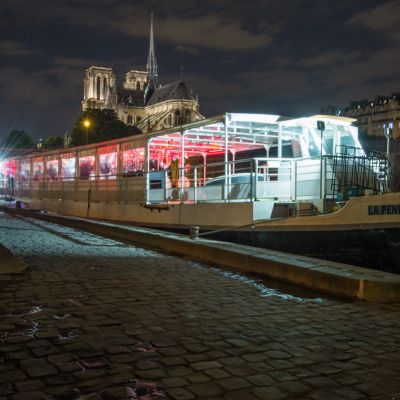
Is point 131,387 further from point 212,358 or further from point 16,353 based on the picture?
point 16,353

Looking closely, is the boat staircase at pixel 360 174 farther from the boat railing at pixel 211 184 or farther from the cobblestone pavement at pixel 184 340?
the cobblestone pavement at pixel 184 340

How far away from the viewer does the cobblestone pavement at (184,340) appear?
12.6 ft

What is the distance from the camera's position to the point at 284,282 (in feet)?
27.6

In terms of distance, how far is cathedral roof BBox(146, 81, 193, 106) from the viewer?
167125 millimetres

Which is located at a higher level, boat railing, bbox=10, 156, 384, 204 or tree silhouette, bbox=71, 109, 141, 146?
tree silhouette, bbox=71, 109, 141, 146

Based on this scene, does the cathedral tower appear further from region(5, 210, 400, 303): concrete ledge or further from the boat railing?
region(5, 210, 400, 303): concrete ledge

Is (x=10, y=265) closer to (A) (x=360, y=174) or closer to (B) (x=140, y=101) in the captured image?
(A) (x=360, y=174)

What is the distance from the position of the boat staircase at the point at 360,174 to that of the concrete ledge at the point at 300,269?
3323 mm

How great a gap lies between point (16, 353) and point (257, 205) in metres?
8.87

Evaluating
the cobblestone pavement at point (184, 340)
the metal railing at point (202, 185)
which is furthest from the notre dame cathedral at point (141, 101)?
the cobblestone pavement at point (184, 340)

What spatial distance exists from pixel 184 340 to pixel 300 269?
142 inches

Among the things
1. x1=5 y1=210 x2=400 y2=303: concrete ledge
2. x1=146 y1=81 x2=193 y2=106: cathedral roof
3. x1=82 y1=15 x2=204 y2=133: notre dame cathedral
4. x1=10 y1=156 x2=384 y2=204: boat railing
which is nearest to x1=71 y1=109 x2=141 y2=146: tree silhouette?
x1=10 y1=156 x2=384 y2=204: boat railing

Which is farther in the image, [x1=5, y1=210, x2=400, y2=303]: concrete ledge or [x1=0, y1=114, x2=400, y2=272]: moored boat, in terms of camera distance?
[x1=0, y1=114, x2=400, y2=272]: moored boat

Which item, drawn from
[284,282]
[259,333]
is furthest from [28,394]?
[284,282]
